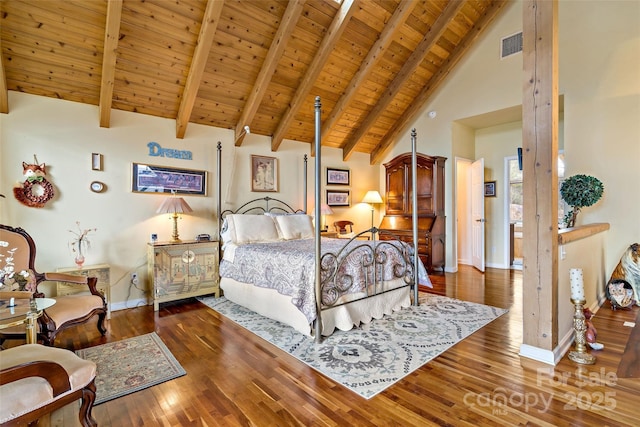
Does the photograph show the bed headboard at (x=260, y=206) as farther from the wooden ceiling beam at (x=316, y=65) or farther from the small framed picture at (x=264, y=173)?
the wooden ceiling beam at (x=316, y=65)

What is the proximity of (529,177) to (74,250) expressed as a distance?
481cm

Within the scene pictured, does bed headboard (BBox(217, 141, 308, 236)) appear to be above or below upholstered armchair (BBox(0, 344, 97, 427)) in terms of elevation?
above

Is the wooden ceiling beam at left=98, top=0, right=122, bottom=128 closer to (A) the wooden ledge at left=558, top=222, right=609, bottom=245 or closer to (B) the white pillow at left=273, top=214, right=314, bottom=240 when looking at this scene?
(B) the white pillow at left=273, top=214, right=314, bottom=240

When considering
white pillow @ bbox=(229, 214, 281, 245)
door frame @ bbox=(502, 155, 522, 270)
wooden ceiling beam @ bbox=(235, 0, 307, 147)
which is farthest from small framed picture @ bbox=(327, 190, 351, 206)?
door frame @ bbox=(502, 155, 522, 270)

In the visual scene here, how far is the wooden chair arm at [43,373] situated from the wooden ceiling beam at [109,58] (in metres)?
3.02

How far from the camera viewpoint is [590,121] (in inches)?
180

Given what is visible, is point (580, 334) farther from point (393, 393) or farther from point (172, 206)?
point (172, 206)

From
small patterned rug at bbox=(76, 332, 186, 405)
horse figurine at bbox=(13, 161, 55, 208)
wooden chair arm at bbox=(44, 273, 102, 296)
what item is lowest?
small patterned rug at bbox=(76, 332, 186, 405)

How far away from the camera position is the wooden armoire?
586cm

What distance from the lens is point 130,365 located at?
2.51 m

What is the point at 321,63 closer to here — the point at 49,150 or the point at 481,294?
the point at 49,150

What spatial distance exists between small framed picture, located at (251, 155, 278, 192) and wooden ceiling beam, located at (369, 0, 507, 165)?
2672 mm

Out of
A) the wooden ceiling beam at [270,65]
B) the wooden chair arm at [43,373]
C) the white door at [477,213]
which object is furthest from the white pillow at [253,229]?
the white door at [477,213]

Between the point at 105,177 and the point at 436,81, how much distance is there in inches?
228
